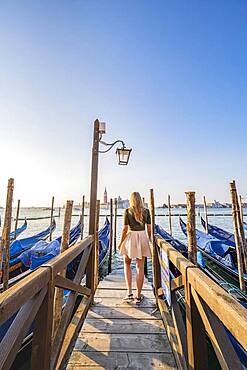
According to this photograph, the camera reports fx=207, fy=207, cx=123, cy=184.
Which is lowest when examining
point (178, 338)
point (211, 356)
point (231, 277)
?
point (211, 356)

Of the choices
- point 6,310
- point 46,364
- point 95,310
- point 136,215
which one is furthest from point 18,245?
point 6,310

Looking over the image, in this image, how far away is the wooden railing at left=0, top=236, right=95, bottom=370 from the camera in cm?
80

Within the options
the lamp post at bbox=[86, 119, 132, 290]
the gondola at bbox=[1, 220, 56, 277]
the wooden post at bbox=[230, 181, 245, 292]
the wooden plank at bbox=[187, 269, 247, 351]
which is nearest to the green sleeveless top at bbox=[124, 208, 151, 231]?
the lamp post at bbox=[86, 119, 132, 290]

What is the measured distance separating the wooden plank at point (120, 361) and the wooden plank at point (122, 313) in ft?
1.94

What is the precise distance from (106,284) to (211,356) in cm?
173

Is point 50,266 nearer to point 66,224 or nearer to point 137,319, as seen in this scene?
point 66,224

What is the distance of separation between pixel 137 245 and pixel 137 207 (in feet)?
1.50

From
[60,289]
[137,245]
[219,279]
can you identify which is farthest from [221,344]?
[219,279]

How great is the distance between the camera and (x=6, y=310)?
76 centimetres

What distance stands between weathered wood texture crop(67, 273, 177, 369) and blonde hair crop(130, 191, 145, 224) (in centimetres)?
107

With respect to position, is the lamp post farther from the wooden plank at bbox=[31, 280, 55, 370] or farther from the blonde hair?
the wooden plank at bbox=[31, 280, 55, 370]

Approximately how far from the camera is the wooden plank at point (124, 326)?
2.07 metres

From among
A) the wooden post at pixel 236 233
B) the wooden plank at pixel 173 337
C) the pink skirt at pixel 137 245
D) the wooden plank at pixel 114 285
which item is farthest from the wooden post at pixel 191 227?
the wooden post at pixel 236 233

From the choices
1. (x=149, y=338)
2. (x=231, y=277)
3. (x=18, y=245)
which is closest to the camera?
(x=149, y=338)
